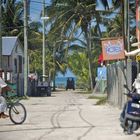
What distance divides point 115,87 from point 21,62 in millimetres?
26558

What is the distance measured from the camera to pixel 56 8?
55875 millimetres

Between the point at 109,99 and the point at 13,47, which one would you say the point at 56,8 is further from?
the point at 109,99

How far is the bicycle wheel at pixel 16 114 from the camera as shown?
17.6 meters

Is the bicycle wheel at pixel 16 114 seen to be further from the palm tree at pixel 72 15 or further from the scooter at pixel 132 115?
the palm tree at pixel 72 15

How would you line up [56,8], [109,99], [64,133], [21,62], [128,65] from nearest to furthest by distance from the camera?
[64,133]
[128,65]
[109,99]
[21,62]
[56,8]

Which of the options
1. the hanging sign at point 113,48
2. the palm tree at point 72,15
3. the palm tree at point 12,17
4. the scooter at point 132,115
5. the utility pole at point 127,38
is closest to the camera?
the scooter at point 132,115

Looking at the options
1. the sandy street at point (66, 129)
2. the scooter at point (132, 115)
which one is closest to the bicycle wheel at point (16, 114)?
the sandy street at point (66, 129)

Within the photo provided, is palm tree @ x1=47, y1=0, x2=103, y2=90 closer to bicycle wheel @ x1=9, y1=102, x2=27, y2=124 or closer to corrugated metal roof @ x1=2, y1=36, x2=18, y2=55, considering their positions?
corrugated metal roof @ x1=2, y1=36, x2=18, y2=55

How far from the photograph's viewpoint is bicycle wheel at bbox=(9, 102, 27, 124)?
57.7 ft

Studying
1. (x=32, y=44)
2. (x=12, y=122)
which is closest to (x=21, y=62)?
(x=32, y=44)

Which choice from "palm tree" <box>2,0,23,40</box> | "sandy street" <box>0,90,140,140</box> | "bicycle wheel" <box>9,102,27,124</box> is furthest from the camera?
"palm tree" <box>2,0,23,40</box>

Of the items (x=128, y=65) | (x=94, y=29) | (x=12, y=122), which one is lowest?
(x=12, y=122)

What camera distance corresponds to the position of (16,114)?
693 inches


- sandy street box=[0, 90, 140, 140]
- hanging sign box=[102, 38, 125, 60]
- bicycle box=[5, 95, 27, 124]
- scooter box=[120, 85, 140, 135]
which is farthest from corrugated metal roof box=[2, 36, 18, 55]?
scooter box=[120, 85, 140, 135]
